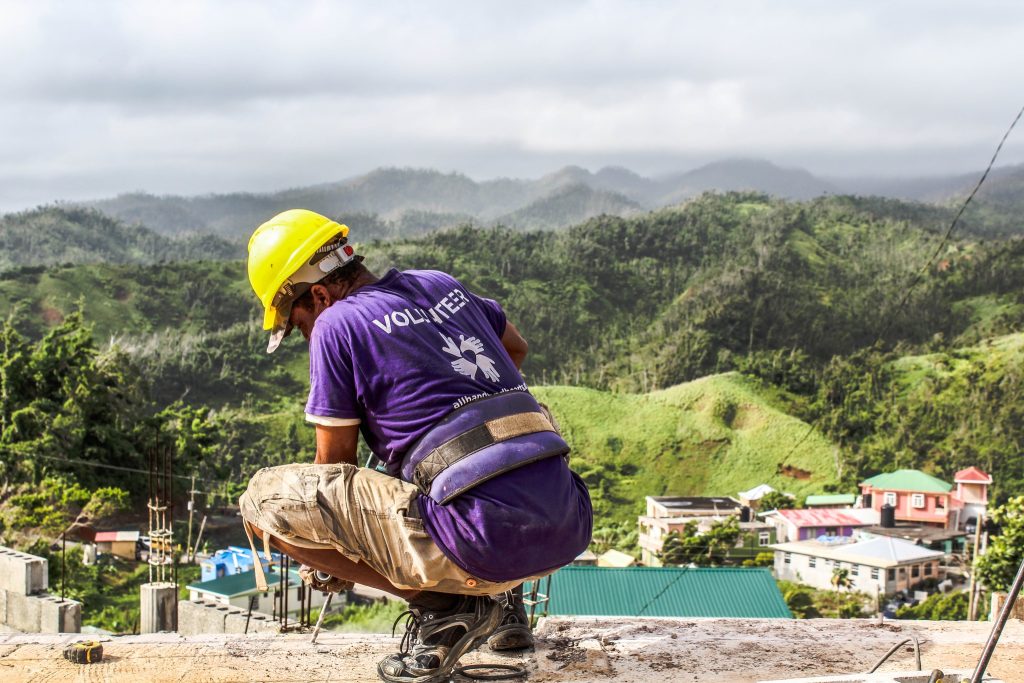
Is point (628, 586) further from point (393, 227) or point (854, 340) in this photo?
point (393, 227)

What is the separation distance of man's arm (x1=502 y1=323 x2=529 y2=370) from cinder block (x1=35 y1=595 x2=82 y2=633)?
2.69 metres

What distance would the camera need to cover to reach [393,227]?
81188 millimetres

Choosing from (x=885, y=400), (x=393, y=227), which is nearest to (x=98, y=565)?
(x=885, y=400)

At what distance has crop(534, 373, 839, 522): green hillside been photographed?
102 feet

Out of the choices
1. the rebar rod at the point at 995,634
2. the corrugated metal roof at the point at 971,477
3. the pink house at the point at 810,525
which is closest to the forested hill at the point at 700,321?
the corrugated metal roof at the point at 971,477

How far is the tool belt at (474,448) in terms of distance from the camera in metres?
1.90

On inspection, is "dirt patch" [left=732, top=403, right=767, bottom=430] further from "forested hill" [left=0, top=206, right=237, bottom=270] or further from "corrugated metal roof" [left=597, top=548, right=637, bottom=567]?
"forested hill" [left=0, top=206, right=237, bottom=270]

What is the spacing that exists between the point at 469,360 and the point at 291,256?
0.45 metres

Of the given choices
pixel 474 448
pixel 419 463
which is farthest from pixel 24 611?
pixel 474 448

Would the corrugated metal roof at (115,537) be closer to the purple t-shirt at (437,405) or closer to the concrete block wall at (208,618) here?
the concrete block wall at (208,618)

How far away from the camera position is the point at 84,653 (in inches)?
96.7

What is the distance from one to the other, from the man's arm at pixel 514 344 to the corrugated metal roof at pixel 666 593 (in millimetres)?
6473

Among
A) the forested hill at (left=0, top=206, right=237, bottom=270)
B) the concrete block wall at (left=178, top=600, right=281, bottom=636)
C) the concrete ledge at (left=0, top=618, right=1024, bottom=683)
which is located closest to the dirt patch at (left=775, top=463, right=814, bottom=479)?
the concrete block wall at (left=178, top=600, right=281, bottom=636)

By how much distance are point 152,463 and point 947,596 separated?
1359cm
